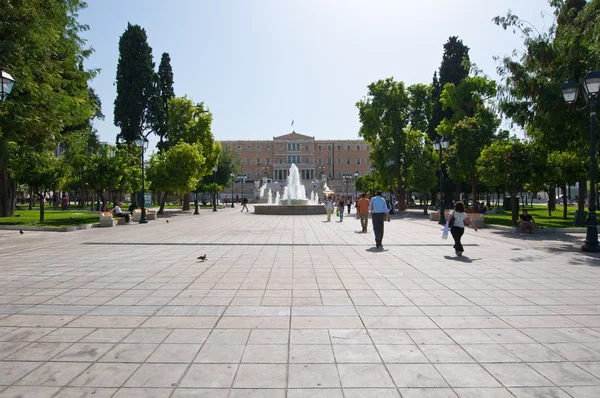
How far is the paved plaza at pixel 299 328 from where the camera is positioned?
3.23m

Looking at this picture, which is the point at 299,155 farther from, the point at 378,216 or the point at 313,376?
the point at 313,376

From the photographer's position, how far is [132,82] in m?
40.6

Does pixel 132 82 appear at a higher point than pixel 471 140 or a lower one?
higher

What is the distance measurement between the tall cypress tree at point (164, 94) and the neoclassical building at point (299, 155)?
A: 6429 centimetres

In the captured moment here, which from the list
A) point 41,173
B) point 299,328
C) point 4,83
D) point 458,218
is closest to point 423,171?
point 458,218

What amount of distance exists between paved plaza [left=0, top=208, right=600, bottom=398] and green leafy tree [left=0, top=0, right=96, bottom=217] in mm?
7888

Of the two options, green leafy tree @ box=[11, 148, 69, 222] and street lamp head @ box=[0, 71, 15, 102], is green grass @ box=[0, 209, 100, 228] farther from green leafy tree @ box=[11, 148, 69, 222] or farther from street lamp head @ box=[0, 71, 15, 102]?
street lamp head @ box=[0, 71, 15, 102]

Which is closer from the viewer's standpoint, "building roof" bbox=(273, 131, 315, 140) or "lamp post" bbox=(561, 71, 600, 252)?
"lamp post" bbox=(561, 71, 600, 252)

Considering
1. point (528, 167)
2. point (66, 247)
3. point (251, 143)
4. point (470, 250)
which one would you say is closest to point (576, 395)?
point (470, 250)

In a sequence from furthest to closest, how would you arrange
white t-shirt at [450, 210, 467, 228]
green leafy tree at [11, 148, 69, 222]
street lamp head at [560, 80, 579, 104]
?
1. green leafy tree at [11, 148, 69, 222]
2. street lamp head at [560, 80, 579, 104]
3. white t-shirt at [450, 210, 467, 228]

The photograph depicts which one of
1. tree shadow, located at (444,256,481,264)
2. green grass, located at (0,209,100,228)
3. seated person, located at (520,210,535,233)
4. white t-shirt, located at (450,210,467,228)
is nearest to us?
tree shadow, located at (444,256,481,264)

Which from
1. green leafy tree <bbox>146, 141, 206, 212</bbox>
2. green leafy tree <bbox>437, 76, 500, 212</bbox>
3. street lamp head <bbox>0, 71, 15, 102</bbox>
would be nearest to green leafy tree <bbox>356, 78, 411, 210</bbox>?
green leafy tree <bbox>437, 76, 500, 212</bbox>

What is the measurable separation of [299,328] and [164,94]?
44152mm

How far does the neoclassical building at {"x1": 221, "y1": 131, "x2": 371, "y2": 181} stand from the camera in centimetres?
11019
